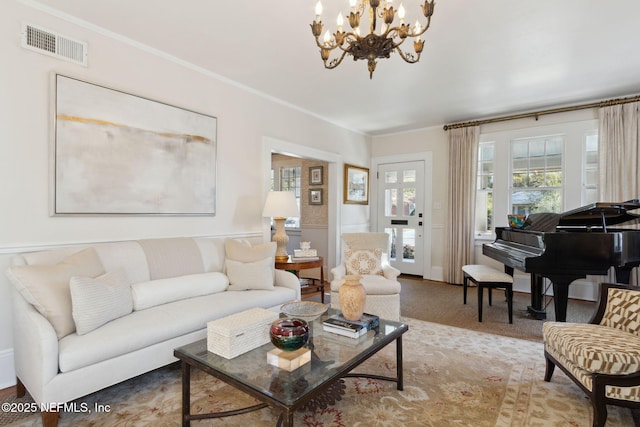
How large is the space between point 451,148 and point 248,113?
325 cm

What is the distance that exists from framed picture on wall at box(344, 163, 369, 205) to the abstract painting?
2.59m

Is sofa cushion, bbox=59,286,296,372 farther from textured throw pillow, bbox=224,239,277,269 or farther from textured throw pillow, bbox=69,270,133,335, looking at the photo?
textured throw pillow, bbox=224,239,277,269

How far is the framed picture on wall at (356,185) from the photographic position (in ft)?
18.0

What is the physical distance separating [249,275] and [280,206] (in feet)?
3.29

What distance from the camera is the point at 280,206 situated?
365 cm

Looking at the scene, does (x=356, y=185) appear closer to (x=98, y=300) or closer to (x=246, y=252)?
(x=246, y=252)

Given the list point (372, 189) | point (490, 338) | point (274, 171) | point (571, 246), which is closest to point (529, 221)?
point (571, 246)

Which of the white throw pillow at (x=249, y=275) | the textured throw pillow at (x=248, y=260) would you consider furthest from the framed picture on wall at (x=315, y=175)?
the white throw pillow at (x=249, y=275)

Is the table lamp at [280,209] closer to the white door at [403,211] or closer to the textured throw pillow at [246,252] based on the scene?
the textured throw pillow at [246,252]

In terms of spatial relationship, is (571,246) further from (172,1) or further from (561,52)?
(172,1)

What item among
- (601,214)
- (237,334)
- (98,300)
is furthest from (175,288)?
(601,214)

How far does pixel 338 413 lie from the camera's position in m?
1.83

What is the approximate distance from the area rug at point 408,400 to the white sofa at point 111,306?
0.22m

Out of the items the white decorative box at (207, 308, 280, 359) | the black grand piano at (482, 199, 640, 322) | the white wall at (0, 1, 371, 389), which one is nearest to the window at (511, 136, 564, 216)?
the black grand piano at (482, 199, 640, 322)
